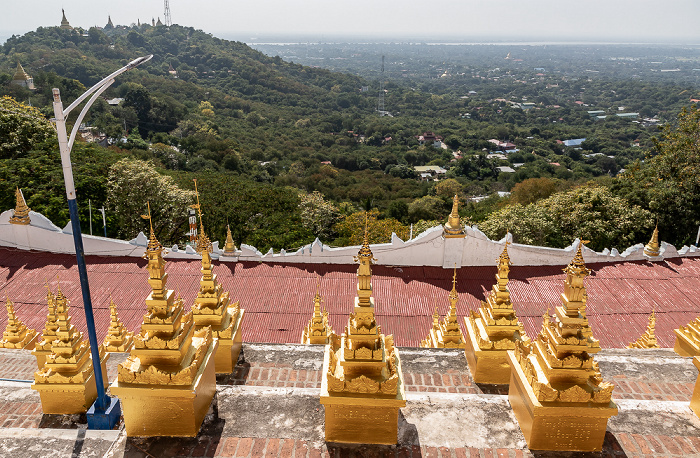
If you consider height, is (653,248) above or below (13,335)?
below

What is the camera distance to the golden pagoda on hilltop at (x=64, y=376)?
7.27 m

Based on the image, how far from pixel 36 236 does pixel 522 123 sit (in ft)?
452

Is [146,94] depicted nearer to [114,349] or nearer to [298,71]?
[114,349]

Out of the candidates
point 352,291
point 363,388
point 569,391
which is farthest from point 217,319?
point 352,291

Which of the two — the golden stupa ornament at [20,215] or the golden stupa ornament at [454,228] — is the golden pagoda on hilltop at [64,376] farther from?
the golden stupa ornament at [20,215]

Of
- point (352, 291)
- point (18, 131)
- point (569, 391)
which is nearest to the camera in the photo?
point (569, 391)

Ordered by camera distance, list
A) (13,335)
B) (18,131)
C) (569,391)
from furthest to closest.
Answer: (18,131)
(13,335)
(569,391)

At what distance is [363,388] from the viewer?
20.9 ft

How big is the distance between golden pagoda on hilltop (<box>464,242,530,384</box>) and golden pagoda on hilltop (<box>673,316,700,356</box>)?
331 cm

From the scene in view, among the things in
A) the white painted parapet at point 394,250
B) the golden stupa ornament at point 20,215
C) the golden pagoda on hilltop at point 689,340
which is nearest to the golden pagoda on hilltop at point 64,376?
the golden pagoda on hilltop at point 689,340

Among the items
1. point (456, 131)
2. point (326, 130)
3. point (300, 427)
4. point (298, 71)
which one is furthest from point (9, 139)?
point (298, 71)

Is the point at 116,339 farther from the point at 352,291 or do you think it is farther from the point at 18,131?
the point at 18,131

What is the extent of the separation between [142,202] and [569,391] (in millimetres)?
24635

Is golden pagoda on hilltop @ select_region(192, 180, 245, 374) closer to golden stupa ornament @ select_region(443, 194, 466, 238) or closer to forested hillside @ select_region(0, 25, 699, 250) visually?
forested hillside @ select_region(0, 25, 699, 250)
